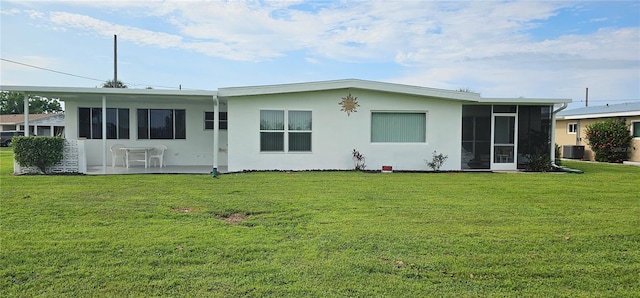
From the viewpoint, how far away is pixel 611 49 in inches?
772

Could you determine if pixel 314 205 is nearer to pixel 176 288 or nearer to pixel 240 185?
pixel 240 185

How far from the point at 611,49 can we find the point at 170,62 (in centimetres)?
2307

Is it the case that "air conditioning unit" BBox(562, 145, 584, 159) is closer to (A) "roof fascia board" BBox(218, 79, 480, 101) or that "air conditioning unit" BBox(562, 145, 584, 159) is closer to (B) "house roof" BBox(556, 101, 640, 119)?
(B) "house roof" BBox(556, 101, 640, 119)

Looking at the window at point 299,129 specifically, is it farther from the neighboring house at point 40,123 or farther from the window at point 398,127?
the neighboring house at point 40,123

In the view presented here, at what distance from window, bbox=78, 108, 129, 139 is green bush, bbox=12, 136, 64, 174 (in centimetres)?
276

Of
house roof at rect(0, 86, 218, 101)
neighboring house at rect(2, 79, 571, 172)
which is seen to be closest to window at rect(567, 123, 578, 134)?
neighboring house at rect(2, 79, 571, 172)

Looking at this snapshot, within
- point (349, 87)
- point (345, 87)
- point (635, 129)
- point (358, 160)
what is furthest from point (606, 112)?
point (345, 87)

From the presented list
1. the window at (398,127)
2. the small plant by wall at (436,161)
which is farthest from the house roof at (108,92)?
the small plant by wall at (436,161)

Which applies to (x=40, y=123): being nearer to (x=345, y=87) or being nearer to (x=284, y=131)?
(x=284, y=131)

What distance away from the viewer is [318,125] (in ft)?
42.1

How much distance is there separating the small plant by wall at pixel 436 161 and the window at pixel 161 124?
27.3 ft

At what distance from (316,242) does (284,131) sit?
812 centimetres

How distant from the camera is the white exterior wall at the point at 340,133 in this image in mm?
12586

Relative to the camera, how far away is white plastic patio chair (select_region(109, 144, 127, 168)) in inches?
539
